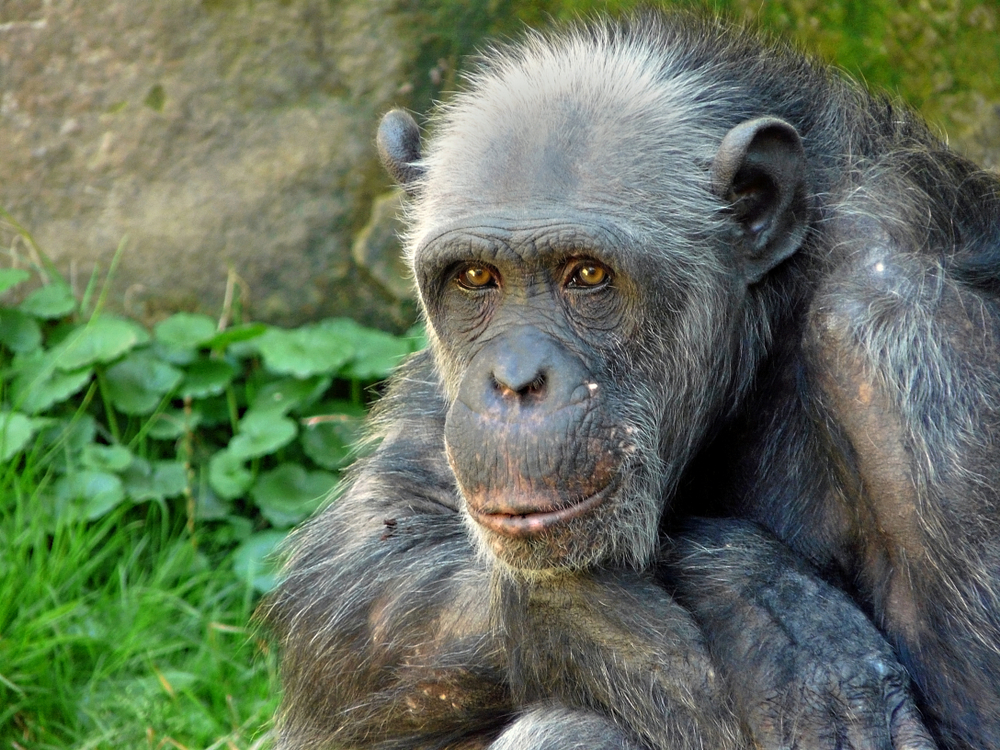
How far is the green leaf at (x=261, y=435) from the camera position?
20.9 ft

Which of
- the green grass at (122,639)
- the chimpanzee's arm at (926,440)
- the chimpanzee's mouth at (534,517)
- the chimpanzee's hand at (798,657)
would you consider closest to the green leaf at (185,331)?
the green grass at (122,639)

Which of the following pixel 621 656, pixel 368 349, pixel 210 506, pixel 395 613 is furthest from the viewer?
pixel 368 349

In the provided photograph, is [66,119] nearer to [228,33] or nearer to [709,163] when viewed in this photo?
[228,33]

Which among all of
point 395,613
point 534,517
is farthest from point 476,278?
point 395,613

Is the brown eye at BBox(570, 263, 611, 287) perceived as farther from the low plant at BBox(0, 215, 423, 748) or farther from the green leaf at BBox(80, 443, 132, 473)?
the green leaf at BBox(80, 443, 132, 473)

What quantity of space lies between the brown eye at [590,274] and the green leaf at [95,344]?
316cm

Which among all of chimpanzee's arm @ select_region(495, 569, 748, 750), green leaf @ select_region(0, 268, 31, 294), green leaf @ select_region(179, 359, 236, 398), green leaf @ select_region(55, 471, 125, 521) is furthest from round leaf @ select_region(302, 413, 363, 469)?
chimpanzee's arm @ select_region(495, 569, 748, 750)

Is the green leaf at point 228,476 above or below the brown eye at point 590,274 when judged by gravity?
below

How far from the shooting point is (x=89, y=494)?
6172mm

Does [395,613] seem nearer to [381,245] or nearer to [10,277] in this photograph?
[381,245]

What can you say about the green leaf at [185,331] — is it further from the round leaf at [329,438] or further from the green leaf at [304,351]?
the round leaf at [329,438]

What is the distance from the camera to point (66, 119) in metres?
6.76

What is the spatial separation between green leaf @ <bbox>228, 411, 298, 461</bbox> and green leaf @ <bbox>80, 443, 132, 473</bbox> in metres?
0.48

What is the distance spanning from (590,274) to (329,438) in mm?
3002
